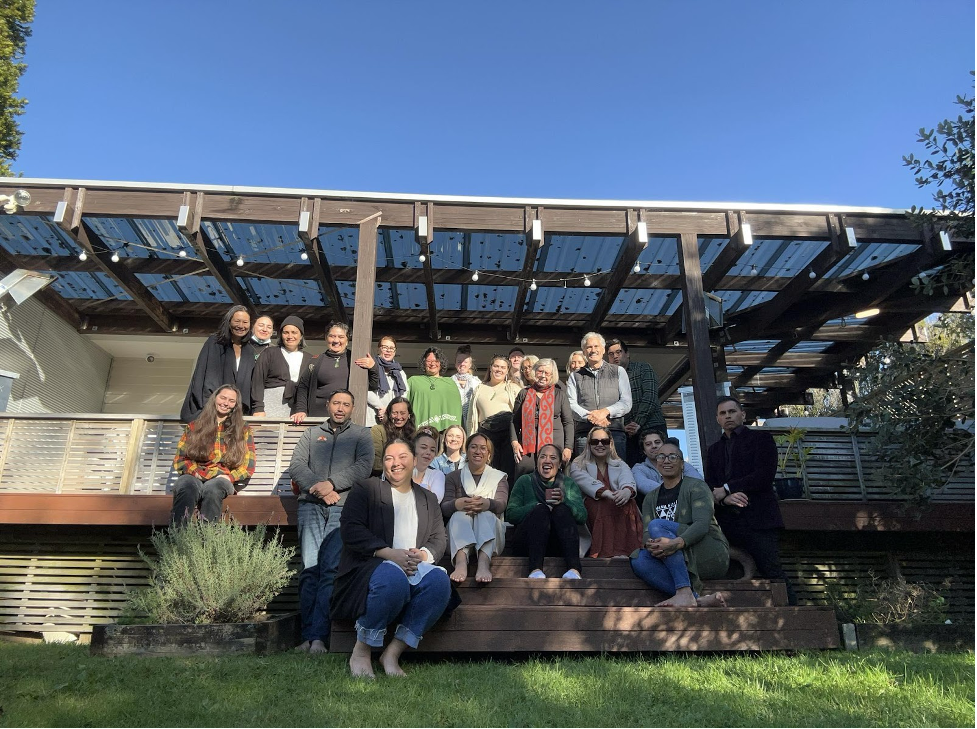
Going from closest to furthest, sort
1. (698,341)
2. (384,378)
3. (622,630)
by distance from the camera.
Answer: (622,630) → (384,378) → (698,341)

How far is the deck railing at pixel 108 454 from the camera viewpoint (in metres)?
6.88

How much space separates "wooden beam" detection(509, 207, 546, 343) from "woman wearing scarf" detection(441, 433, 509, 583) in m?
3.76

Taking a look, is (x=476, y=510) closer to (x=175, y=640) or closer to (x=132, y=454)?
(x=175, y=640)

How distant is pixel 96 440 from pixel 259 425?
1.85 m

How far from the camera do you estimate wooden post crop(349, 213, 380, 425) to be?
7098 millimetres

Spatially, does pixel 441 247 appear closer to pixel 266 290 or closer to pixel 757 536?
pixel 266 290

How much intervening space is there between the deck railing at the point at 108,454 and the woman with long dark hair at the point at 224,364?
0.49m

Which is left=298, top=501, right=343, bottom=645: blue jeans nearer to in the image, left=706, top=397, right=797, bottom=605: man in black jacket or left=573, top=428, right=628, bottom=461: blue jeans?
left=573, top=428, right=628, bottom=461: blue jeans

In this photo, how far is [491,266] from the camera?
33.4 ft

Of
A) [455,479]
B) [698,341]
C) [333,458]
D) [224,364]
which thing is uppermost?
[698,341]

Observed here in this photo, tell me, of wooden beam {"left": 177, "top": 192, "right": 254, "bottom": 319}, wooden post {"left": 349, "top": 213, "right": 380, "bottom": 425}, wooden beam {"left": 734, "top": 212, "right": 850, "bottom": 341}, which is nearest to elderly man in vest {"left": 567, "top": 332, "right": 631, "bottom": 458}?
wooden post {"left": 349, "top": 213, "right": 380, "bottom": 425}

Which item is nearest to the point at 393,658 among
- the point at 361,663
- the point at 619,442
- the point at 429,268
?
the point at 361,663

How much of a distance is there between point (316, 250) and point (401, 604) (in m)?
5.97

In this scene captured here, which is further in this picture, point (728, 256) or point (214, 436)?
point (728, 256)
